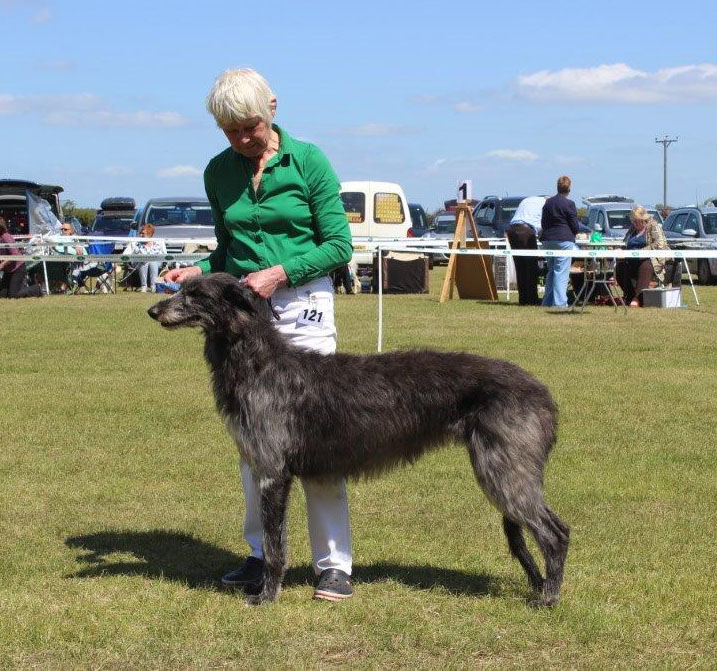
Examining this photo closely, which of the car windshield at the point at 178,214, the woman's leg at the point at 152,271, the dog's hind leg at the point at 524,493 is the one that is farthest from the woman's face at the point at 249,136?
the car windshield at the point at 178,214

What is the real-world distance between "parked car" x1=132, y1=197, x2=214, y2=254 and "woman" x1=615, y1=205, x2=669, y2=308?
1042cm

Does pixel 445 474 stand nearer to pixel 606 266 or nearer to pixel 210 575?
pixel 210 575

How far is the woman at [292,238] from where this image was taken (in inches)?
200

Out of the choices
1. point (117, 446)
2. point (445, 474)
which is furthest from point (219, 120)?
point (117, 446)

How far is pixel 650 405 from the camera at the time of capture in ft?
32.5

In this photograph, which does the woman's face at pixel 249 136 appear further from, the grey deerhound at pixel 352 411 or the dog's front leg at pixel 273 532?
the dog's front leg at pixel 273 532

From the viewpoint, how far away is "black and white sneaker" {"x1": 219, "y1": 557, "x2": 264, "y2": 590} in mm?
5406

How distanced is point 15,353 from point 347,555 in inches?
375

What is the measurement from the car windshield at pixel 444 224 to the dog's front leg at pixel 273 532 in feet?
111

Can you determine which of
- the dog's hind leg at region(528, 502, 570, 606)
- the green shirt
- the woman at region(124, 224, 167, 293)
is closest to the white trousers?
the green shirt

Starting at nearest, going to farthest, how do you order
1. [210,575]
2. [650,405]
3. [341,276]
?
[210,575] → [650,405] → [341,276]

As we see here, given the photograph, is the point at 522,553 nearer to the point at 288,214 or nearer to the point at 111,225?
the point at 288,214

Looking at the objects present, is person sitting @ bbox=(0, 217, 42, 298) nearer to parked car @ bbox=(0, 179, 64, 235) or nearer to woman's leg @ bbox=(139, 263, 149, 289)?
woman's leg @ bbox=(139, 263, 149, 289)

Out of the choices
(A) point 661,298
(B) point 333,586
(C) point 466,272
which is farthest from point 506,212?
(B) point 333,586
